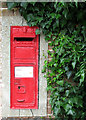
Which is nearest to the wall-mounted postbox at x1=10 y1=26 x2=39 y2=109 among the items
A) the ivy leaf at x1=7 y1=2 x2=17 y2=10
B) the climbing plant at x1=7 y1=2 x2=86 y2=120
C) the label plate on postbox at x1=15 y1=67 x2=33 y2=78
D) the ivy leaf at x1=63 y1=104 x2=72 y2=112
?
the label plate on postbox at x1=15 y1=67 x2=33 y2=78

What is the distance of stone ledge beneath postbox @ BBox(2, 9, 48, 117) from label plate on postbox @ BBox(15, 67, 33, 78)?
17cm

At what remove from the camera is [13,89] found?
3.05 m

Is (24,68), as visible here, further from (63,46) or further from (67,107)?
(67,107)

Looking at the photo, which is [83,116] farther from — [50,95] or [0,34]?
[0,34]

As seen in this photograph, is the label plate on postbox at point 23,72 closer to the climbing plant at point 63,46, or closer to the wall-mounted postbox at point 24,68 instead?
the wall-mounted postbox at point 24,68

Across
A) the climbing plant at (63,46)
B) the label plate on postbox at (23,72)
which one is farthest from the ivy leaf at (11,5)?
the label plate on postbox at (23,72)

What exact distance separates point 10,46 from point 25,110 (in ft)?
4.17

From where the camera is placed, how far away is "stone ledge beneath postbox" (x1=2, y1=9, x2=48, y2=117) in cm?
299

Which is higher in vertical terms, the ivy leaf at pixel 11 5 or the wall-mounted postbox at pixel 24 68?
the ivy leaf at pixel 11 5

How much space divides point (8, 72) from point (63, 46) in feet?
3.77

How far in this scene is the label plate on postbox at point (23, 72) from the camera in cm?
303

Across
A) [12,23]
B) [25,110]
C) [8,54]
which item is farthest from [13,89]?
[12,23]

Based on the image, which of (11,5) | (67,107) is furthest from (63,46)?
(11,5)

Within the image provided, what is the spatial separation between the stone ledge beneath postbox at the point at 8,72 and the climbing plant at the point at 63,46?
11 centimetres
